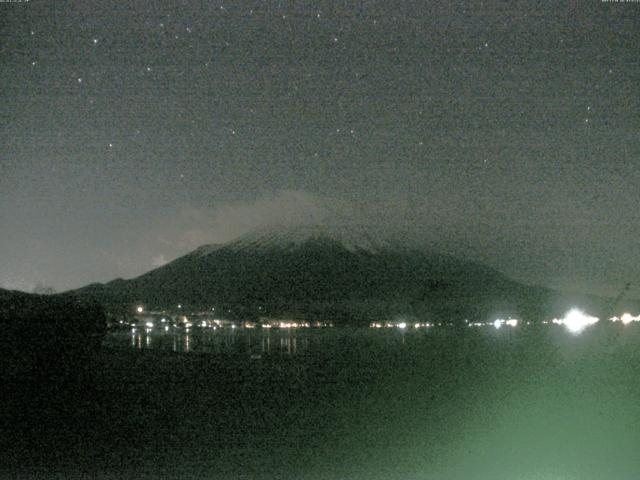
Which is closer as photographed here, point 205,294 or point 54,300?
point 54,300

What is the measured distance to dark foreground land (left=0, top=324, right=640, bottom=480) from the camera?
33.7 ft

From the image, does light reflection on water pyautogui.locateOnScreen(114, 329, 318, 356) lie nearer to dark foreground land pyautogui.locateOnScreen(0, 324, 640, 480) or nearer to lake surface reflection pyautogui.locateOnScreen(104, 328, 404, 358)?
lake surface reflection pyautogui.locateOnScreen(104, 328, 404, 358)

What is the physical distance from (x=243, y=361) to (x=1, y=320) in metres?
13.5

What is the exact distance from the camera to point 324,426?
13.8 m

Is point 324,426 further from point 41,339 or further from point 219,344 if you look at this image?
point 219,344

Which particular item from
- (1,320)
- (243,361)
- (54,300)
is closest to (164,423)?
(1,320)

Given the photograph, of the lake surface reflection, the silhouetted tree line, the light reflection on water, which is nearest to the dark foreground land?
the silhouetted tree line

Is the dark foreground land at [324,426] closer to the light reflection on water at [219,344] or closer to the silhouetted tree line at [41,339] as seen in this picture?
the silhouetted tree line at [41,339]

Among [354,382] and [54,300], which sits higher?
[54,300]

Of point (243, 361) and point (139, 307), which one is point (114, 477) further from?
point (139, 307)

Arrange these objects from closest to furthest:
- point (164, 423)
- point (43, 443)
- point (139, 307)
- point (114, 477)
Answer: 1. point (114, 477)
2. point (43, 443)
3. point (164, 423)
4. point (139, 307)

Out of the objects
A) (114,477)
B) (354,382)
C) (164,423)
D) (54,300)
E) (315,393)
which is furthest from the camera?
(54,300)

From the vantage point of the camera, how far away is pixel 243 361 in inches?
1278

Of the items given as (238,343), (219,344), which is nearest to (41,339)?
(219,344)
